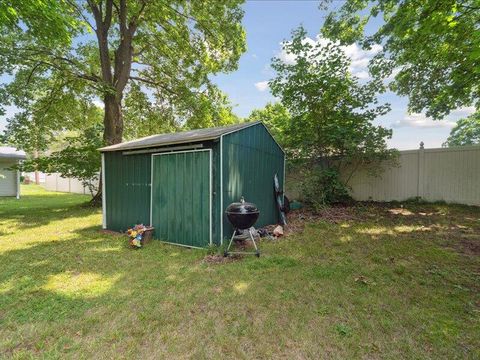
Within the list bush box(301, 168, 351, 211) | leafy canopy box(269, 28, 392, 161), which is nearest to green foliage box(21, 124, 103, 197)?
leafy canopy box(269, 28, 392, 161)

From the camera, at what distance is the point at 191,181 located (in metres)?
4.84

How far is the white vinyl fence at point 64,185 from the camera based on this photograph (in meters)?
17.1

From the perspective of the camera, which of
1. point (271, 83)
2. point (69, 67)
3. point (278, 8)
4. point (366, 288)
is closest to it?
point (366, 288)

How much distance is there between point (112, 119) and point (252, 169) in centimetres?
703

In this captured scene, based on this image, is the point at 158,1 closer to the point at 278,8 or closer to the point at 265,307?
the point at 278,8

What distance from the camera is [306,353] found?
2002 millimetres

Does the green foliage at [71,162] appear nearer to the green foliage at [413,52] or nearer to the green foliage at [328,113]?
the green foliage at [328,113]

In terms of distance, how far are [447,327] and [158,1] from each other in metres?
11.0

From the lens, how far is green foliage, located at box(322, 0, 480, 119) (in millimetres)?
4418

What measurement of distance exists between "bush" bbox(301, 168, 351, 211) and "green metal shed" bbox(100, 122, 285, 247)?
1499 mm

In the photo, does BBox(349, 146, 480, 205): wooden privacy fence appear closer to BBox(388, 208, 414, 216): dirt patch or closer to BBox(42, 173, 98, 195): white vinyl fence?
BBox(388, 208, 414, 216): dirt patch

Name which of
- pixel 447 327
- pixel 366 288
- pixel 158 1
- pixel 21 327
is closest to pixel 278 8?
pixel 158 1

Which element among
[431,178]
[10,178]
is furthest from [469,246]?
[10,178]

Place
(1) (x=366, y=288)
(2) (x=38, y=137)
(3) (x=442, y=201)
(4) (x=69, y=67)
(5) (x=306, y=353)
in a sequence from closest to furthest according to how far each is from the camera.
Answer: (5) (x=306, y=353)
(1) (x=366, y=288)
(3) (x=442, y=201)
(4) (x=69, y=67)
(2) (x=38, y=137)
